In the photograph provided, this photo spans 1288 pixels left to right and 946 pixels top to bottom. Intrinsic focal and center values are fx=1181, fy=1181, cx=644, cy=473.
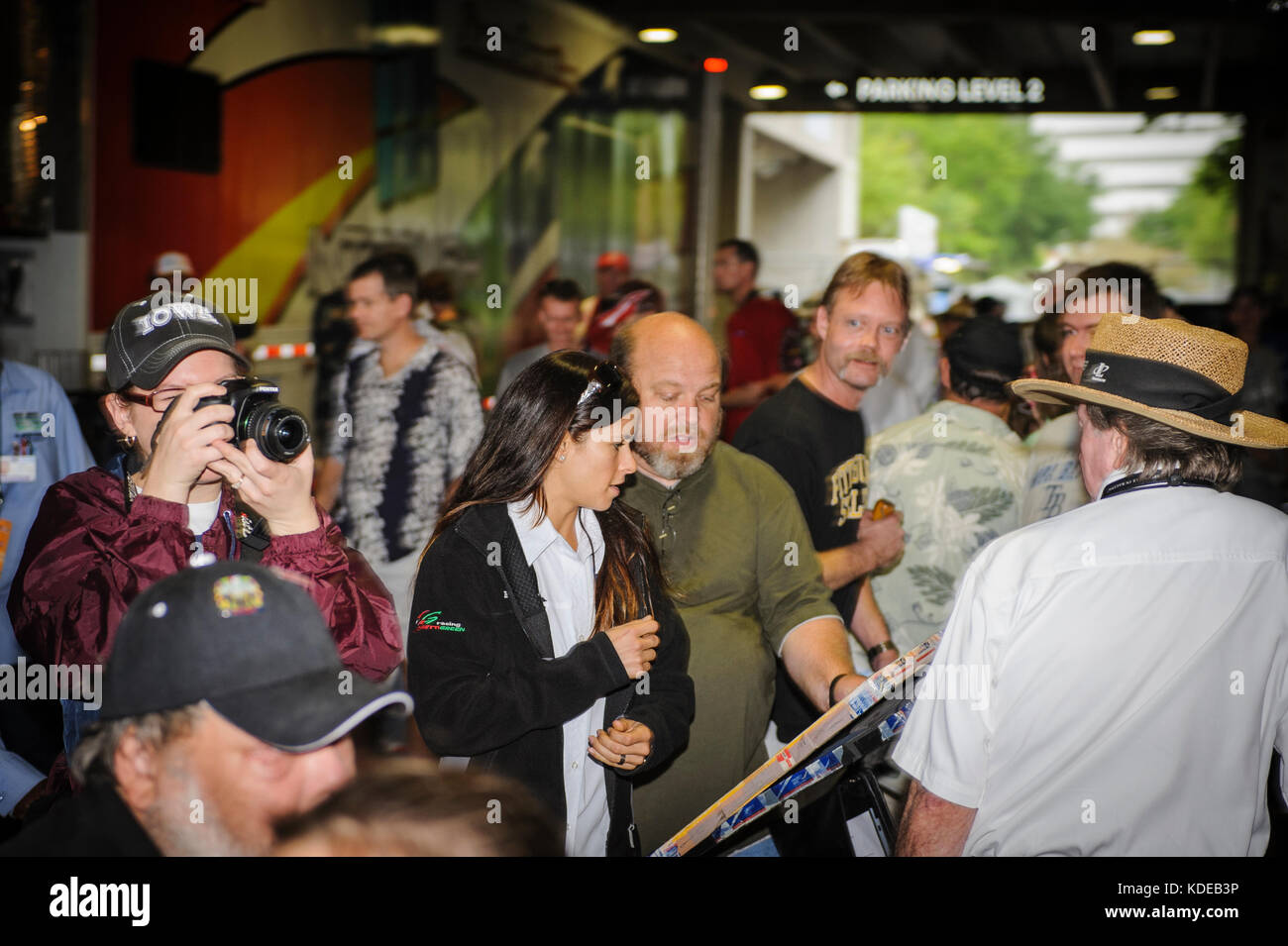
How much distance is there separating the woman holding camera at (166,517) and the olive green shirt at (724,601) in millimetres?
875

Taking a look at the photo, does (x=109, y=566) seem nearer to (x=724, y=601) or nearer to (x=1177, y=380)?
(x=724, y=601)

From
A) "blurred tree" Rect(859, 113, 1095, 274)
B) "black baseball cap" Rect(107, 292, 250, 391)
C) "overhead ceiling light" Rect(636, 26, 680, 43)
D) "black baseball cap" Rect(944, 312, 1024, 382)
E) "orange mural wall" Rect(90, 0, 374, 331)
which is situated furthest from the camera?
"blurred tree" Rect(859, 113, 1095, 274)

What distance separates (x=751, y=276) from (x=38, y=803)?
6059mm

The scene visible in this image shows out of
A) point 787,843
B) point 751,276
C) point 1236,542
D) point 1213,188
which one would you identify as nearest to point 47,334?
point 751,276

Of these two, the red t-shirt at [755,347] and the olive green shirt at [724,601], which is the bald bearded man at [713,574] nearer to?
the olive green shirt at [724,601]

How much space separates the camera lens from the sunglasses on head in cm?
61

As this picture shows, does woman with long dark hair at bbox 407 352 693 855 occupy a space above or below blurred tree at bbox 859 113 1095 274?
below

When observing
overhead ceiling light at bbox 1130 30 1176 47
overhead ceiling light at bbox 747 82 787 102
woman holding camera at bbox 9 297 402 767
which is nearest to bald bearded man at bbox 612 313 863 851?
woman holding camera at bbox 9 297 402 767

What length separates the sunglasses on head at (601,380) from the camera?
2547mm

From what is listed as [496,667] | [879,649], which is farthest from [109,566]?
[879,649]

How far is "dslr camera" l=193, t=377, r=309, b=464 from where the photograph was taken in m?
2.14

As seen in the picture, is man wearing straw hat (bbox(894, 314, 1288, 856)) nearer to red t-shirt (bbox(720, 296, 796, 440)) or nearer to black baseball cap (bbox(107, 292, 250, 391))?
black baseball cap (bbox(107, 292, 250, 391))

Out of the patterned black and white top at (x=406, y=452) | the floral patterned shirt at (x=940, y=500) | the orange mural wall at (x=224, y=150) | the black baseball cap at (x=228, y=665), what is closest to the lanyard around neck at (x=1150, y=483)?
the black baseball cap at (x=228, y=665)

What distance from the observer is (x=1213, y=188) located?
838 inches
